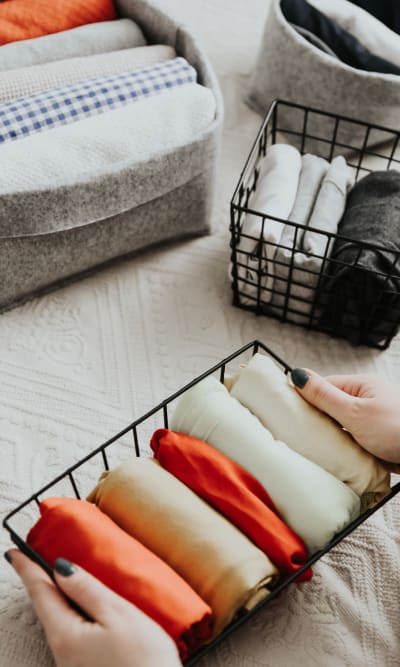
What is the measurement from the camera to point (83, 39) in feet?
3.65

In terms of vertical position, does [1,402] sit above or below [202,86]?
below

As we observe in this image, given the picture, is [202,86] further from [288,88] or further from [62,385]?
[62,385]

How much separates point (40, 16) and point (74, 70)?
6.6 inches

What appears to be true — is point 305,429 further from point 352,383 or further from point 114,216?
point 114,216

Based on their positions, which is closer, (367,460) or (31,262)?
(367,460)

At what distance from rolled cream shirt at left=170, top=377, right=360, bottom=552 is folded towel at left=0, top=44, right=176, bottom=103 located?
1.97 feet

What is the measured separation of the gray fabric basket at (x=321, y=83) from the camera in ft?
3.76

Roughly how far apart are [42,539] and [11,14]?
3.01ft

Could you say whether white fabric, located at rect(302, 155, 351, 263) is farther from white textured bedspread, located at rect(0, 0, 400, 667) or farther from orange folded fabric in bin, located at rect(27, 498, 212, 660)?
orange folded fabric in bin, located at rect(27, 498, 212, 660)

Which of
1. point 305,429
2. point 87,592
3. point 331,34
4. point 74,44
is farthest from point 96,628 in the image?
point 331,34

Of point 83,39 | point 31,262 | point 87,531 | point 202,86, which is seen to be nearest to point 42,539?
point 87,531

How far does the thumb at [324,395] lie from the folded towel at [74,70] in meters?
0.63

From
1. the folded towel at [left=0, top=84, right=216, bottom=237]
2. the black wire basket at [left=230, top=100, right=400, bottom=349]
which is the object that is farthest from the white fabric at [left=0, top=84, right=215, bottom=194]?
the black wire basket at [left=230, top=100, right=400, bottom=349]

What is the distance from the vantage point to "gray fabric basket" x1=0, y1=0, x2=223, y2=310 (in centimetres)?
91
